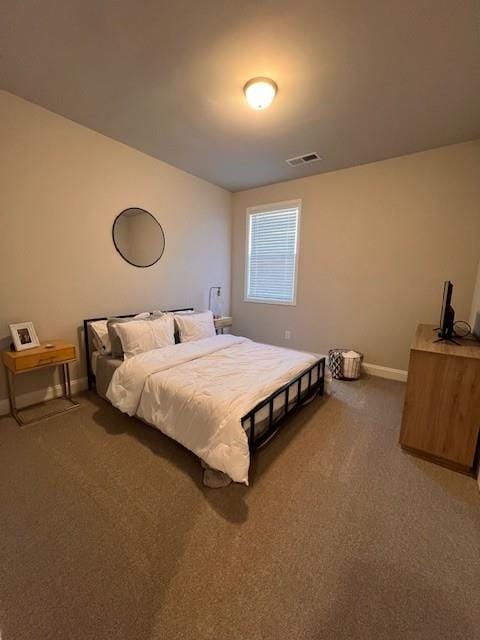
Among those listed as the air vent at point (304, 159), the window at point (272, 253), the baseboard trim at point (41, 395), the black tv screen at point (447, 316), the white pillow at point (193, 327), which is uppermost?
the air vent at point (304, 159)

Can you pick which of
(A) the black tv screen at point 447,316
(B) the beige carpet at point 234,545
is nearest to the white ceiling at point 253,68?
(A) the black tv screen at point 447,316

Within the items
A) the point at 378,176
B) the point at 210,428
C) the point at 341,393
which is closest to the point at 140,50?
the point at 210,428

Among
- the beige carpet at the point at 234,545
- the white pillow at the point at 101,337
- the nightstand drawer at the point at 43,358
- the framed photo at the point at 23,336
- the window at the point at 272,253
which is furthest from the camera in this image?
the window at the point at 272,253

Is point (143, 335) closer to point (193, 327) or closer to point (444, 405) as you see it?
point (193, 327)

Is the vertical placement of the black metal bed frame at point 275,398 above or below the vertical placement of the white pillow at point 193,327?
below

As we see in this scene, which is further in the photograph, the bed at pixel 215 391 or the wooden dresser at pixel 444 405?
the wooden dresser at pixel 444 405

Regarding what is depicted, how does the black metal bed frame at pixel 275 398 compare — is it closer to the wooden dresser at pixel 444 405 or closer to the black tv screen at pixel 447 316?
the wooden dresser at pixel 444 405

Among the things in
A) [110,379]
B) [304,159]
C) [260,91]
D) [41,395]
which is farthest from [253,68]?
[41,395]

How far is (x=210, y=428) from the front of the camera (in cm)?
172

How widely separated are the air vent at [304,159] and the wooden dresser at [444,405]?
8.38 feet

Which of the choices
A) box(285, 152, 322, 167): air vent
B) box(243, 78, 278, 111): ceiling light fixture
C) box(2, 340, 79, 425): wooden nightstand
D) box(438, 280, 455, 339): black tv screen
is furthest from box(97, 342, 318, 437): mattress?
box(285, 152, 322, 167): air vent

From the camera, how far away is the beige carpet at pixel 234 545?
1059 millimetres

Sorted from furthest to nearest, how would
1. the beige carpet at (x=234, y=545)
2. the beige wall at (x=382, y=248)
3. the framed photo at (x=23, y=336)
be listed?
the beige wall at (x=382, y=248), the framed photo at (x=23, y=336), the beige carpet at (x=234, y=545)

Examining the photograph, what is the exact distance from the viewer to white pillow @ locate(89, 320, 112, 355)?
2822mm
